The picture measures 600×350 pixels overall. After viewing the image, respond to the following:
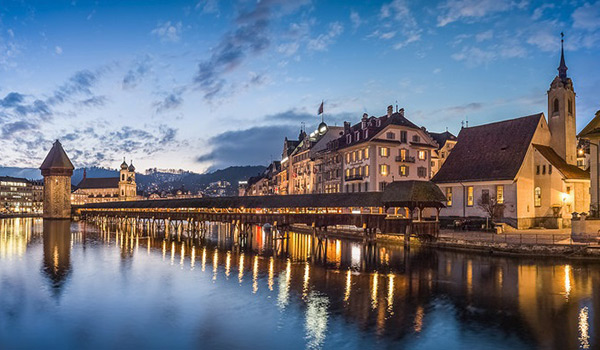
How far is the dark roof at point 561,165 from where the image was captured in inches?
1881

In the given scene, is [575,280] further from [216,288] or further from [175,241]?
[175,241]

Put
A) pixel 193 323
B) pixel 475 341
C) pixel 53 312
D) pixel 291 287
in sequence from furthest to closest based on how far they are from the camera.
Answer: pixel 291 287, pixel 53 312, pixel 193 323, pixel 475 341

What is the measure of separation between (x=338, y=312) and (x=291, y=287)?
20.0 feet

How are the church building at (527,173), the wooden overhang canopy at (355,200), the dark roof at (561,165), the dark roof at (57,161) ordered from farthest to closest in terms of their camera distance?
the dark roof at (57,161), the church building at (527,173), the dark roof at (561,165), the wooden overhang canopy at (355,200)

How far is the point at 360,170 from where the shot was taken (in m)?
62.3

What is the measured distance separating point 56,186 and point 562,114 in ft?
378

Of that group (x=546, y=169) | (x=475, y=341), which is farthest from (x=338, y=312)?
(x=546, y=169)

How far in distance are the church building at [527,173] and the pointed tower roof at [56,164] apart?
332 ft

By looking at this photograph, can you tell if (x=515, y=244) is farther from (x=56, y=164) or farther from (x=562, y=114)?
(x=56, y=164)

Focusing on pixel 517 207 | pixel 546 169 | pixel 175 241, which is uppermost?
pixel 546 169

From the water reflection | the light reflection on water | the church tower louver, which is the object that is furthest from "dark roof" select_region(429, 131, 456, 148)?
the water reflection

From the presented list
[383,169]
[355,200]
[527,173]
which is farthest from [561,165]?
[355,200]

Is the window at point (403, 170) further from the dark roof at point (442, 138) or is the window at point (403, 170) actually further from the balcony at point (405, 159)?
the dark roof at point (442, 138)

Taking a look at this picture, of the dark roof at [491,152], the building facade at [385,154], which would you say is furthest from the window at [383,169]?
the dark roof at [491,152]
